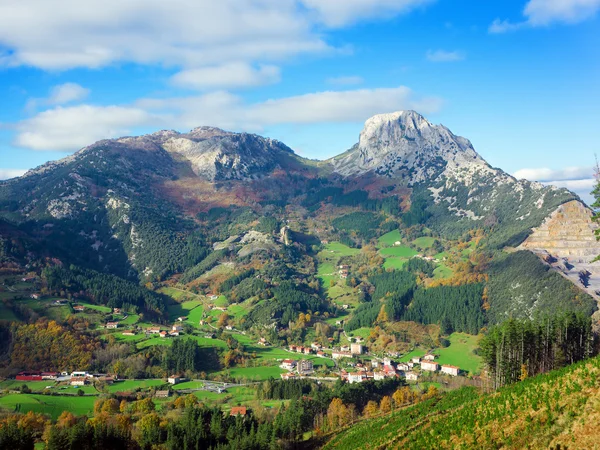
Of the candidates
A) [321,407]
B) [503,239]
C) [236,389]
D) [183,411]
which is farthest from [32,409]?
[503,239]

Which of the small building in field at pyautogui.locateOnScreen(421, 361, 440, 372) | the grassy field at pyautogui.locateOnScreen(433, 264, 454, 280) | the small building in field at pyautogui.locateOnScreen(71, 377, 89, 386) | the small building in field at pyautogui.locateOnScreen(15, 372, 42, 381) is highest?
the grassy field at pyautogui.locateOnScreen(433, 264, 454, 280)

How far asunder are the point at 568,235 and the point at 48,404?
158 metres

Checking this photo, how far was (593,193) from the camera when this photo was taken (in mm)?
46625

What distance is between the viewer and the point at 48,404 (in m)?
80.6

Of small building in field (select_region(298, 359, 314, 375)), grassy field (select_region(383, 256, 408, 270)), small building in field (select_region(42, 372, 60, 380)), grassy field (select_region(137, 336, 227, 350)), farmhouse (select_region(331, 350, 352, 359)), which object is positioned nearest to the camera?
small building in field (select_region(42, 372, 60, 380))

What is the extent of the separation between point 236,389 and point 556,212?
134 metres

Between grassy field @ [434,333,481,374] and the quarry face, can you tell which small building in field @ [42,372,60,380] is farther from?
the quarry face

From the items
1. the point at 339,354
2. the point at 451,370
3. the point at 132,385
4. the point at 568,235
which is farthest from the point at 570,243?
the point at 132,385

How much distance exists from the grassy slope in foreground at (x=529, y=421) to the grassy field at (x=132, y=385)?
61383 millimetres

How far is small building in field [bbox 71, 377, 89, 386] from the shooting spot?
95.5m

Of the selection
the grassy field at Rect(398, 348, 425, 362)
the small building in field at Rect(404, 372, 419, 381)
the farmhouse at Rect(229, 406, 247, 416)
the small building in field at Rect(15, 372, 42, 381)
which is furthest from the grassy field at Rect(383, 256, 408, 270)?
the small building in field at Rect(15, 372, 42, 381)

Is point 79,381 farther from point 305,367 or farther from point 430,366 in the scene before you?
point 430,366

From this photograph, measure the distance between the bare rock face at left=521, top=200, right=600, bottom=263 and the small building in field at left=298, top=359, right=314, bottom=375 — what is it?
91382mm

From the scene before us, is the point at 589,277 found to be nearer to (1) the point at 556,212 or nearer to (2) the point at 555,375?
(1) the point at 556,212
